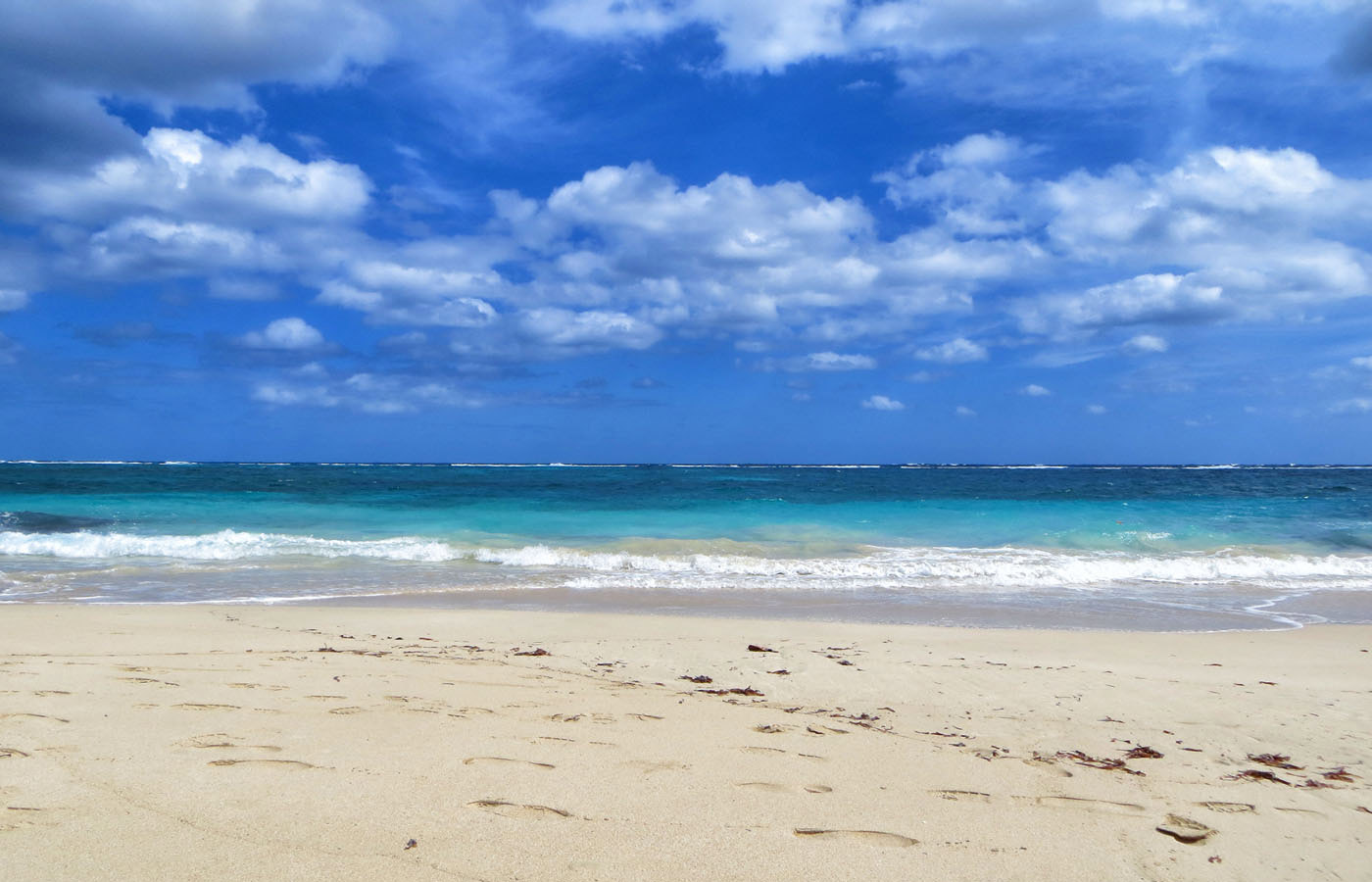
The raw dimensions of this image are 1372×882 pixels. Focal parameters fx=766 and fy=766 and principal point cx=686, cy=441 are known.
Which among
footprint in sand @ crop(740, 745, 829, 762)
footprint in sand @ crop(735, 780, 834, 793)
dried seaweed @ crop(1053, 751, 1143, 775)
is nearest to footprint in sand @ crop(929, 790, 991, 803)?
footprint in sand @ crop(735, 780, 834, 793)

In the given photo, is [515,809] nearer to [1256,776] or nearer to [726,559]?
[1256,776]

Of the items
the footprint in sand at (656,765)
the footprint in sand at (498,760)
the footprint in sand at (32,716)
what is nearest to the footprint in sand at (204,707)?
the footprint in sand at (32,716)

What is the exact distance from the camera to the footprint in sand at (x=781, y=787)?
3584 millimetres

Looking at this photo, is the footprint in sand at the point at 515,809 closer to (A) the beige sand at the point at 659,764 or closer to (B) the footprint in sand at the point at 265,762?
(A) the beige sand at the point at 659,764

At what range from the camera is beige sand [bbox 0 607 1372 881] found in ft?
9.39

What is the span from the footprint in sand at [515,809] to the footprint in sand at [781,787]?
92cm

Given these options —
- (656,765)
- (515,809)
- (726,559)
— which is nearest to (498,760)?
(515,809)

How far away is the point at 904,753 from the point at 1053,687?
8.45 ft

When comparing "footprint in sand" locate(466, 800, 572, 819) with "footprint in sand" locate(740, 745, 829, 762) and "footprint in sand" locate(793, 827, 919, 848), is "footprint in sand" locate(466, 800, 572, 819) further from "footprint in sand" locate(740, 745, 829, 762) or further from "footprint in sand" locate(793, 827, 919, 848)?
"footprint in sand" locate(740, 745, 829, 762)

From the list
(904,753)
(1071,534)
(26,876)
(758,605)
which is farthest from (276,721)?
(1071,534)

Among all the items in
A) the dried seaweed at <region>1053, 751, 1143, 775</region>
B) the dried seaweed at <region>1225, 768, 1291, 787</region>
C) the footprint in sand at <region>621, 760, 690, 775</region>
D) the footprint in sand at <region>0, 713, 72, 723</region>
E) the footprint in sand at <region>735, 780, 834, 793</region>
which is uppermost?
the footprint in sand at <region>0, 713, 72, 723</region>

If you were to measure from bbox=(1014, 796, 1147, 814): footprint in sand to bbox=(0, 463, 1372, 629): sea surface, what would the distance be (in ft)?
20.0

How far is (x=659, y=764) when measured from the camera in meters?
3.87

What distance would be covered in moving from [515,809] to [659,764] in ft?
2.94
